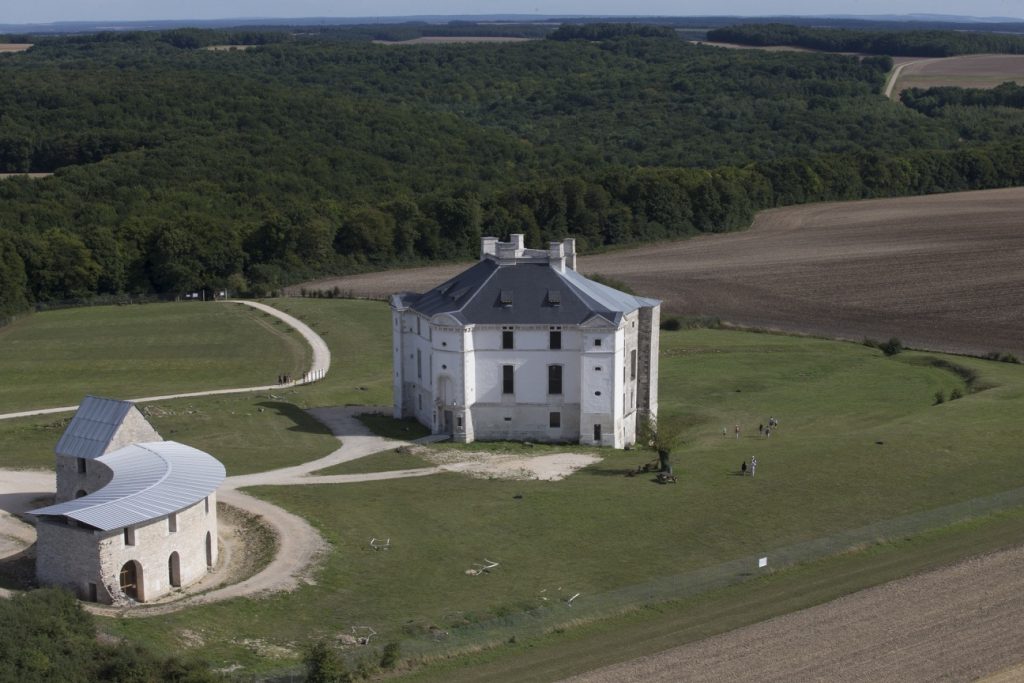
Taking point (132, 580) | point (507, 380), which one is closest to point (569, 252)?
point (507, 380)

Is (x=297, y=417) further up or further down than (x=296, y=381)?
further up

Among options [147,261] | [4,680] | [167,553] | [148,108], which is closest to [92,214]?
[147,261]

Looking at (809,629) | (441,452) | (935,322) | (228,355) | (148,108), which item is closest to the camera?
(809,629)

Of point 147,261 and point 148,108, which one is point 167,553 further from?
point 148,108

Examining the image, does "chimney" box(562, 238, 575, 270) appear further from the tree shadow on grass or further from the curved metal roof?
the curved metal roof

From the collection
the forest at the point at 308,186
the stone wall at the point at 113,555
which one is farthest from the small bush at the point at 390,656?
the forest at the point at 308,186

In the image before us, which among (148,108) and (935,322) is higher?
(148,108)

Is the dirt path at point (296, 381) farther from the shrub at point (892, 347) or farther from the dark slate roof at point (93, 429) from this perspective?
the shrub at point (892, 347)

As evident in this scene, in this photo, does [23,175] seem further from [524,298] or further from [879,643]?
[879,643]
